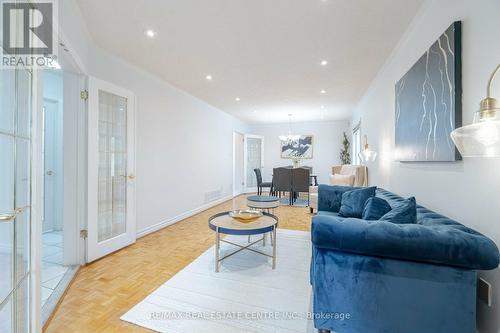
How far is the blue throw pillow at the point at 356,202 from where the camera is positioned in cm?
258

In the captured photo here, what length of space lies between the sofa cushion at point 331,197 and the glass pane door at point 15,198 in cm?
303

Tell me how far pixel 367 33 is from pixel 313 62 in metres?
0.83

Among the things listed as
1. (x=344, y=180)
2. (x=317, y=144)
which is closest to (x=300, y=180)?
(x=344, y=180)

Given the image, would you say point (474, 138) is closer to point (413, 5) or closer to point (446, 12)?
point (446, 12)

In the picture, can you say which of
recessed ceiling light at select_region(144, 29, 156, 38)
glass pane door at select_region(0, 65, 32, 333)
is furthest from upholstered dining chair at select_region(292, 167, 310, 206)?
glass pane door at select_region(0, 65, 32, 333)

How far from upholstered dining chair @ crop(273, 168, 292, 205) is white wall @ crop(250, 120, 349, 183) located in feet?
7.16

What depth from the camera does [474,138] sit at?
103 cm

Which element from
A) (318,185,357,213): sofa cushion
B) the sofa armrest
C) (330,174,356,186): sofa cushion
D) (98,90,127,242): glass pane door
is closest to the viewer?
the sofa armrest

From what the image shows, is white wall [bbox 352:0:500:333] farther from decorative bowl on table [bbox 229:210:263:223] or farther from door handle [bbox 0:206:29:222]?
door handle [bbox 0:206:29:222]

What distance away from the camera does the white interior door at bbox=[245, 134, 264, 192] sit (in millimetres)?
8117

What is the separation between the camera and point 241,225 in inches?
96.7

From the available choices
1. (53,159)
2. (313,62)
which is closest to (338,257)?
(313,62)

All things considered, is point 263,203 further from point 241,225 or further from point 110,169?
point 110,169

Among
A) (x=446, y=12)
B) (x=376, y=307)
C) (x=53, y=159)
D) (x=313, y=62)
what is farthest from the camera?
(x=53, y=159)
